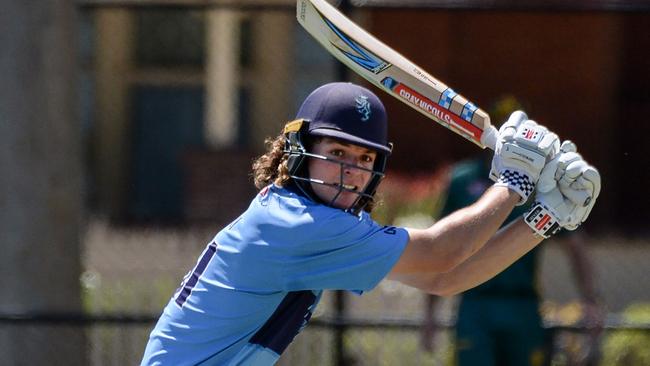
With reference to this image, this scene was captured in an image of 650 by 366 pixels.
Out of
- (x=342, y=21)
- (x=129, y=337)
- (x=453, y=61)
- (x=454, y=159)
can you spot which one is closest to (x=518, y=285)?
(x=129, y=337)

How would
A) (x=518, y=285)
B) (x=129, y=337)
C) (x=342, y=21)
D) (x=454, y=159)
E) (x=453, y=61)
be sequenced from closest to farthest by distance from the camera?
(x=342, y=21)
(x=518, y=285)
(x=129, y=337)
(x=454, y=159)
(x=453, y=61)

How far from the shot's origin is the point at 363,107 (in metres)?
3.52

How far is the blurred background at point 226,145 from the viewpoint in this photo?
6.61 metres

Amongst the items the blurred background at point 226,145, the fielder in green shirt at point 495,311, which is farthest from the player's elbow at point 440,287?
the blurred background at point 226,145

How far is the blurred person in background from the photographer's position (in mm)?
6160

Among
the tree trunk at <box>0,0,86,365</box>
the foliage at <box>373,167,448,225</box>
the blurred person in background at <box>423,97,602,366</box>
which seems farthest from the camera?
the foliage at <box>373,167,448,225</box>

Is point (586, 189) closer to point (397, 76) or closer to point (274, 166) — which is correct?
point (397, 76)

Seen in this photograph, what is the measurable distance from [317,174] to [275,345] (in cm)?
48

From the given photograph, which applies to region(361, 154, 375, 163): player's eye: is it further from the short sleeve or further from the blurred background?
the blurred background

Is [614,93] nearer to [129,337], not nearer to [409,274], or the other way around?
[129,337]

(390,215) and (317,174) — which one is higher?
(317,174)

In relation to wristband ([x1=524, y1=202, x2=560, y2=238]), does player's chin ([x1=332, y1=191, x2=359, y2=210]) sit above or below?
above

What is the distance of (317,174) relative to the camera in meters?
3.55

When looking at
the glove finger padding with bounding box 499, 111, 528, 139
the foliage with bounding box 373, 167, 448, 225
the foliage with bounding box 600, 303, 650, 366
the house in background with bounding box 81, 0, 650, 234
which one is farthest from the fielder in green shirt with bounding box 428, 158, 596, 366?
the foliage with bounding box 373, 167, 448, 225
